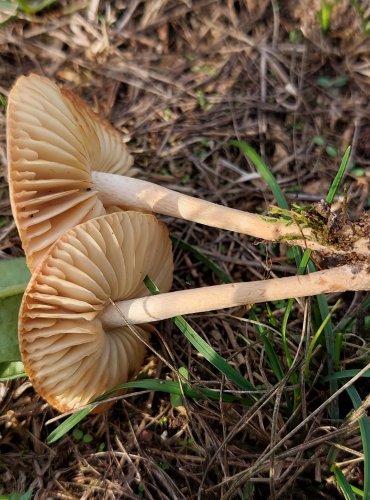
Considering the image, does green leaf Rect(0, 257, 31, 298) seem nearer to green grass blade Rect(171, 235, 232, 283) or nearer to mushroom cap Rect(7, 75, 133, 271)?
mushroom cap Rect(7, 75, 133, 271)

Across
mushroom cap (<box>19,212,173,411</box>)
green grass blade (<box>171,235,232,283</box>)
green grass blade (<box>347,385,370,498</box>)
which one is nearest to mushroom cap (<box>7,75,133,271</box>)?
mushroom cap (<box>19,212,173,411</box>)

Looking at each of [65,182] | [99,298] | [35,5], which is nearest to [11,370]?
[99,298]

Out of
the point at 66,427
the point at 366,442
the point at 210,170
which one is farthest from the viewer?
the point at 210,170

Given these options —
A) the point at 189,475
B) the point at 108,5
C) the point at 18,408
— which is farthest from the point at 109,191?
the point at 108,5

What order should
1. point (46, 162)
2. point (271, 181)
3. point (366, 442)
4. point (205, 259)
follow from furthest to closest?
1. point (205, 259)
2. point (271, 181)
3. point (46, 162)
4. point (366, 442)

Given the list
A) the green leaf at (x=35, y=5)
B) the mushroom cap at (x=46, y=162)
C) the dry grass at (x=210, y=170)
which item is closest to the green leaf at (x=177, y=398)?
the dry grass at (x=210, y=170)

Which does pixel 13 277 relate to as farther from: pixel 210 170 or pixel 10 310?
pixel 210 170
